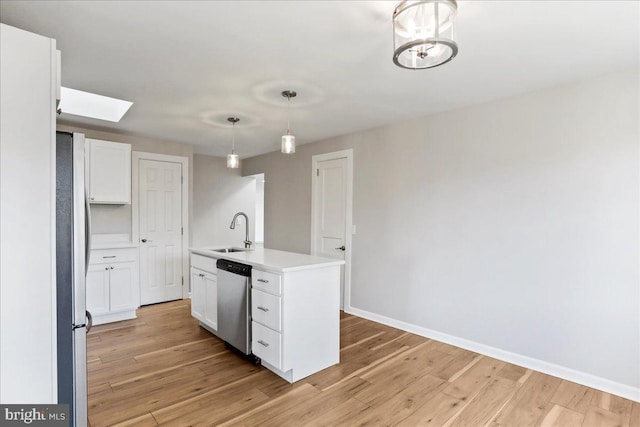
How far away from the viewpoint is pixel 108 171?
4.02 m

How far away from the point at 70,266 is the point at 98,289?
267 centimetres

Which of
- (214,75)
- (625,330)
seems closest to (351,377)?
(625,330)

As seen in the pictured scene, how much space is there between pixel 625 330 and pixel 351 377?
202cm

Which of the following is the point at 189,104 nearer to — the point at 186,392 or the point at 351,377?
the point at 186,392

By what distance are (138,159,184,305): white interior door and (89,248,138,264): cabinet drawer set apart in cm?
Result: 54

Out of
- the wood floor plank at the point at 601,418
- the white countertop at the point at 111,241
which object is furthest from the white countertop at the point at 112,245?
the wood floor plank at the point at 601,418

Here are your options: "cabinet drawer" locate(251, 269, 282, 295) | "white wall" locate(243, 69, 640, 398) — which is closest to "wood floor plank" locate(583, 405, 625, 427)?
"white wall" locate(243, 69, 640, 398)

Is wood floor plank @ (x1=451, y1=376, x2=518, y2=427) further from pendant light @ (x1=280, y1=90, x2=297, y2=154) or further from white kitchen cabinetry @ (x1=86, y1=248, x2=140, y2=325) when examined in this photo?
white kitchen cabinetry @ (x1=86, y1=248, x2=140, y2=325)

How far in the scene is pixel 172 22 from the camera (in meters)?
1.83

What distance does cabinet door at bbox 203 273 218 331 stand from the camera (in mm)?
3329

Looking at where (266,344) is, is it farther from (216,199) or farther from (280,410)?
(216,199)

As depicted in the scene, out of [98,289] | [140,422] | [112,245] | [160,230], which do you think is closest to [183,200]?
[160,230]

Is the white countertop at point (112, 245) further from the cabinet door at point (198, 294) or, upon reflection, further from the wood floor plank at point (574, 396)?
the wood floor plank at point (574, 396)

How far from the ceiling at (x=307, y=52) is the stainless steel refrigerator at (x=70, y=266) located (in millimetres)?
781
